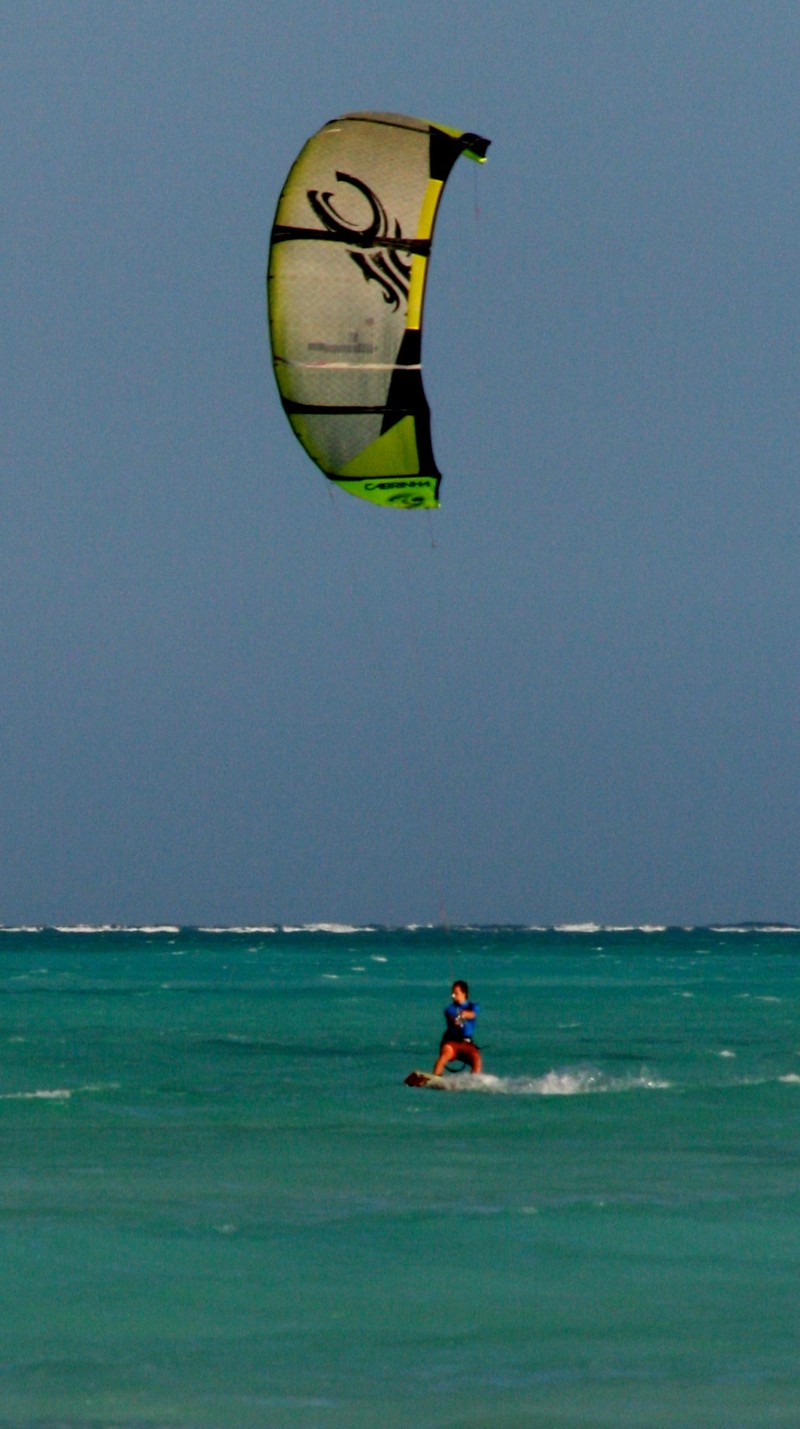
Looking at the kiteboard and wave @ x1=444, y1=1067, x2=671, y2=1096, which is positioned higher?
the kiteboard

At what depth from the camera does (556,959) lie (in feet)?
398

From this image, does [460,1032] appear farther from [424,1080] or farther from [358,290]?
[358,290]

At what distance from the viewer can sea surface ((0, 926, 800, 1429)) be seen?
13.4m

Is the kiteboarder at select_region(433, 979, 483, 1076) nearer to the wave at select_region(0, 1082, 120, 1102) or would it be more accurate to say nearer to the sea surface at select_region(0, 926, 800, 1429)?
the sea surface at select_region(0, 926, 800, 1429)

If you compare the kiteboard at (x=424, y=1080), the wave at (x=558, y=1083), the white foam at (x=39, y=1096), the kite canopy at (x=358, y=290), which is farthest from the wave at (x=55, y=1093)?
the kite canopy at (x=358, y=290)

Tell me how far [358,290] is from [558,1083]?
521 inches

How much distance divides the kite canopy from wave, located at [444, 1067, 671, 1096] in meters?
9.84

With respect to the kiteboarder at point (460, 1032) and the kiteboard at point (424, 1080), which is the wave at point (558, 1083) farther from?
the kiteboarder at point (460, 1032)

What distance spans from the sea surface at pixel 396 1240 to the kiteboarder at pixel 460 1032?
63 cm

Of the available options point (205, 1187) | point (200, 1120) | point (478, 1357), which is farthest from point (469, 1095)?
point (478, 1357)

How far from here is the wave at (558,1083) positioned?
30.0 m

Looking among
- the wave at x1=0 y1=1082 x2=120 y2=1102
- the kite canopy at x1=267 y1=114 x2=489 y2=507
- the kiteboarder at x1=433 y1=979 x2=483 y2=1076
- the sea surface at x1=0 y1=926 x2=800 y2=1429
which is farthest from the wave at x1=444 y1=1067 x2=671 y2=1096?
the kite canopy at x1=267 y1=114 x2=489 y2=507

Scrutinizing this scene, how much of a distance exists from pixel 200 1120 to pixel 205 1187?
19.4 feet

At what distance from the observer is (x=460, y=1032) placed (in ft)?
90.7
